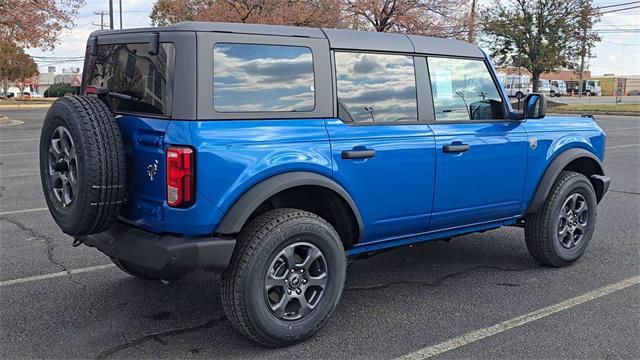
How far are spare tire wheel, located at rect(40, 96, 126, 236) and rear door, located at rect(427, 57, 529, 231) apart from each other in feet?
7.09

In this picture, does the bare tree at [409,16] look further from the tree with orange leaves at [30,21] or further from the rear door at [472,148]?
the rear door at [472,148]

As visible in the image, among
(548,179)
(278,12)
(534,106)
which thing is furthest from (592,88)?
(534,106)

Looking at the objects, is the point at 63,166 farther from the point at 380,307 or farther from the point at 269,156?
the point at 380,307

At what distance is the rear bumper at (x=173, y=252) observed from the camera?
3324mm

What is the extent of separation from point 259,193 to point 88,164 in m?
0.94

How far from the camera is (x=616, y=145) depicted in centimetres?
1556

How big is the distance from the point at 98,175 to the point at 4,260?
2585 mm

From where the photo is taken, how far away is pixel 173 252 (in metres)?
3.30

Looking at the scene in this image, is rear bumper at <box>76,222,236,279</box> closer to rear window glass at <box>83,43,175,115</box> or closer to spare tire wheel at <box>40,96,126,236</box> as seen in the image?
spare tire wheel at <box>40,96,126,236</box>

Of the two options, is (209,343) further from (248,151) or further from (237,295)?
(248,151)

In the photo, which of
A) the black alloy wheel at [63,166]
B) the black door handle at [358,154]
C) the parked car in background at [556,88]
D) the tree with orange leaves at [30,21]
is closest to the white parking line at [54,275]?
the black alloy wheel at [63,166]

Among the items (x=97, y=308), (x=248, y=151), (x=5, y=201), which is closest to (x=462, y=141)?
(x=248, y=151)

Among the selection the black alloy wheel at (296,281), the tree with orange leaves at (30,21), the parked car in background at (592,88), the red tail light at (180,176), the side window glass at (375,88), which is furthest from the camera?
the parked car in background at (592,88)

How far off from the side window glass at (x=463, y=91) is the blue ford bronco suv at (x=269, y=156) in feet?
0.05
